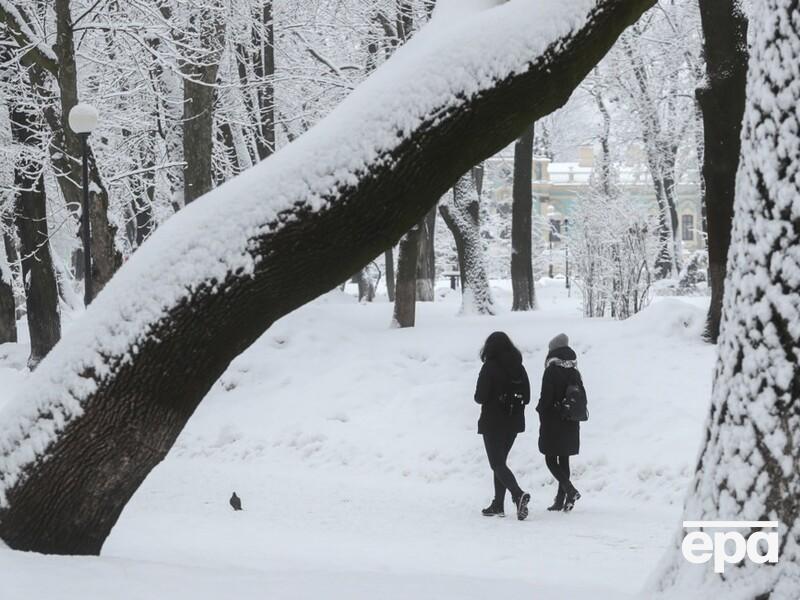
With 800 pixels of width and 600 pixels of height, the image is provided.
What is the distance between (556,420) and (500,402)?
0.60m

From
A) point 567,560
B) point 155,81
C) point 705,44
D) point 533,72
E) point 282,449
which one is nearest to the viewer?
point 533,72

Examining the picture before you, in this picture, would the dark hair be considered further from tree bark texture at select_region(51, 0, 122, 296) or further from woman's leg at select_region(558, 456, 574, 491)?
tree bark texture at select_region(51, 0, 122, 296)

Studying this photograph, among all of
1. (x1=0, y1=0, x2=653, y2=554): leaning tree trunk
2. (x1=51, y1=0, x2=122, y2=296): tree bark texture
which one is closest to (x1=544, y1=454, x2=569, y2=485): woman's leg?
(x1=0, y1=0, x2=653, y2=554): leaning tree trunk

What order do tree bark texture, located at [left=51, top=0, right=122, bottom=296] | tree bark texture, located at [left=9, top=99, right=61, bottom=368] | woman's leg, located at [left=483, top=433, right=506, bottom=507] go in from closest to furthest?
1. woman's leg, located at [left=483, top=433, right=506, bottom=507]
2. tree bark texture, located at [left=51, top=0, right=122, bottom=296]
3. tree bark texture, located at [left=9, top=99, right=61, bottom=368]

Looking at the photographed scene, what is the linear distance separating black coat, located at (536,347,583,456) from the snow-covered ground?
640 mm

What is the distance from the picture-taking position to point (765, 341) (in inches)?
174

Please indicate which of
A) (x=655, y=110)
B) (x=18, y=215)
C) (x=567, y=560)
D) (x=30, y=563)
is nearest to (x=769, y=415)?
(x=30, y=563)

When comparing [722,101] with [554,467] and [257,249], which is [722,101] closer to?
[554,467]

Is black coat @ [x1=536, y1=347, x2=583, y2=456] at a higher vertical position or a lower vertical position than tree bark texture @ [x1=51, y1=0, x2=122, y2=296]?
lower

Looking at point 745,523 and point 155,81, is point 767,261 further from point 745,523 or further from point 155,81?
point 155,81

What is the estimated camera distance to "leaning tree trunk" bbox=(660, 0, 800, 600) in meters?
4.31

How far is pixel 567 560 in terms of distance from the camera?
27.0 feet

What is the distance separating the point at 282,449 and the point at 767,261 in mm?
11341

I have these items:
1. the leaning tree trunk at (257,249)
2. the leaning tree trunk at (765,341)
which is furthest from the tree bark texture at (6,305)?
the leaning tree trunk at (765,341)
